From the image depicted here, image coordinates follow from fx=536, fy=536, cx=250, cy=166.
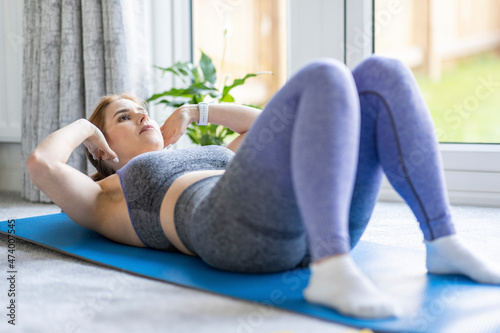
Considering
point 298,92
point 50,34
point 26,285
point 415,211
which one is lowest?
point 26,285

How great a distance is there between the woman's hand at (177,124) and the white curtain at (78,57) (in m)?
0.83

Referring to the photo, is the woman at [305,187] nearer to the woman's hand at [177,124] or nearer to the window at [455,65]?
the woman's hand at [177,124]

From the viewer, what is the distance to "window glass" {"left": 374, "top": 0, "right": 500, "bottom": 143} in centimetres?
241

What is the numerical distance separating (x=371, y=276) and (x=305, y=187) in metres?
0.32

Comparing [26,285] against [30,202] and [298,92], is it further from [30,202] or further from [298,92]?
[30,202]

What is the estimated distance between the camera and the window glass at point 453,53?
2.41 m

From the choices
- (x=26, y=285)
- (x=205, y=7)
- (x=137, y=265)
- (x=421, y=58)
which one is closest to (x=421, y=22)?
(x=421, y=58)

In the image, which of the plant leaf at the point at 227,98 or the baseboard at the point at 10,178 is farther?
the baseboard at the point at 10,178

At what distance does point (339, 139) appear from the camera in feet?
3.02

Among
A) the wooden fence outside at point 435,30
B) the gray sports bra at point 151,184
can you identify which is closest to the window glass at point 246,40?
the wooden fence outside at point 435,30

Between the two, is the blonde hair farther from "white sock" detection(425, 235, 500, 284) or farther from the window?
the window

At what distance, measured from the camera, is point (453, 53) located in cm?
251

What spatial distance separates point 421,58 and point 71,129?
5.93 ft

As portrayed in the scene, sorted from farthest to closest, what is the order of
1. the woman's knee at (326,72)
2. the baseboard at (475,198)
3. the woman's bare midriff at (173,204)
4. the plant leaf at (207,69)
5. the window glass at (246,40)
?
the window glass at (246,40) → the plant leaf at (207,69) → the baseboard at (475,198) → the woman's bare midriff at (173,204) → the woman's knee at (326,72)
